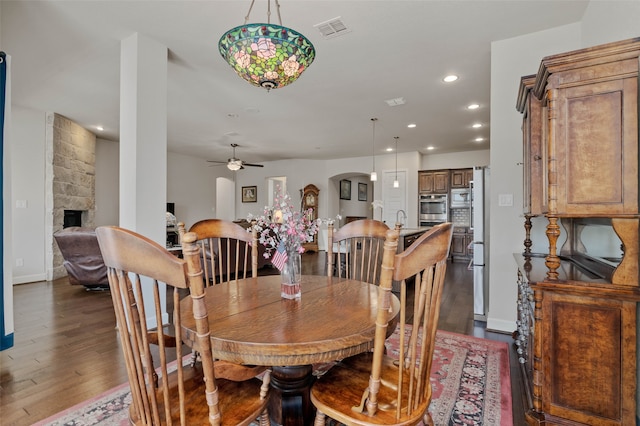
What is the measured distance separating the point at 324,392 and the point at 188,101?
4720 millimetres

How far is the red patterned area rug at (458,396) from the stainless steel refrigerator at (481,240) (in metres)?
0.90

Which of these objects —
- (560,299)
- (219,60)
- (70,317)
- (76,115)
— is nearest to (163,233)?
(70,317)

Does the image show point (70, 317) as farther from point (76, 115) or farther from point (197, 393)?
point (76, 115)

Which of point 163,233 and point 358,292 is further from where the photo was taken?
point 163,233

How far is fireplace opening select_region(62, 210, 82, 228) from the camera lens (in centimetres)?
591

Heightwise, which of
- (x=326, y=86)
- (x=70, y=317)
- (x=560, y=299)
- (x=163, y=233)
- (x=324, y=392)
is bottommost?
(x=70, y=317)

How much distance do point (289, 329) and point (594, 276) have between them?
171cm

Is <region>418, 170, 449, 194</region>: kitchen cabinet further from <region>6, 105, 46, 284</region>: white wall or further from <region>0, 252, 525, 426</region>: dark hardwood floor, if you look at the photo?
<region>6, 105, 46, 284</region>: white wall

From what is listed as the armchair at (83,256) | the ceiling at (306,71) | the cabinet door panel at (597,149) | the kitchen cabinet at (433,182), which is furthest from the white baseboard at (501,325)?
the kitchen cabinet at (433,182)

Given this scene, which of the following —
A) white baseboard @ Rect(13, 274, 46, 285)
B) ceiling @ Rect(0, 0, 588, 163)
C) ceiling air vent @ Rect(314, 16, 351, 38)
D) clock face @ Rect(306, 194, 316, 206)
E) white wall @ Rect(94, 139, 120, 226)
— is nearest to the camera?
ceiling @ Rect(0, 0, 588, 163)

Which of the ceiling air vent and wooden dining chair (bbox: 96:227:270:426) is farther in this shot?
the ceiling air vent

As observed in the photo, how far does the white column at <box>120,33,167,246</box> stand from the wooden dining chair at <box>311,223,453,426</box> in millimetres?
2476

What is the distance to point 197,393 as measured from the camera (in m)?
1.11

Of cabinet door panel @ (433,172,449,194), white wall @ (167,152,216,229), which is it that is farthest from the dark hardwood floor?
white wall @ (167,152,216,229)
